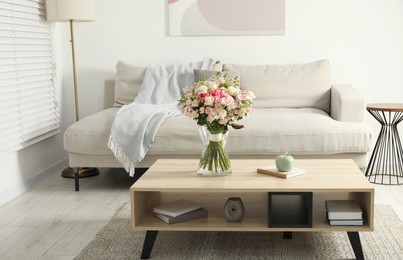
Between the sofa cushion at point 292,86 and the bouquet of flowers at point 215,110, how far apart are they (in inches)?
69.2

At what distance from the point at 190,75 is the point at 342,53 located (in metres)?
1.29

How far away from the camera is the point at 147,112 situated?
4.17 m

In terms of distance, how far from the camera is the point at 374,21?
4.80 meters

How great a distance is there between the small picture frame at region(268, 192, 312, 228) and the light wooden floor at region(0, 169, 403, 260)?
3.32ft

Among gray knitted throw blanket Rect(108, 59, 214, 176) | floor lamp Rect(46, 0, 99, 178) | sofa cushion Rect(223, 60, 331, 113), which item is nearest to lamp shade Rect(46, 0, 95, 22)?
floor lamp Rect(46, 0, 99, 178)

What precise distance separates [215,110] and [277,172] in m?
0.45

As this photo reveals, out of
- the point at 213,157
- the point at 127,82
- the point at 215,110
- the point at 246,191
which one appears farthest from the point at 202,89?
the point at 127,82

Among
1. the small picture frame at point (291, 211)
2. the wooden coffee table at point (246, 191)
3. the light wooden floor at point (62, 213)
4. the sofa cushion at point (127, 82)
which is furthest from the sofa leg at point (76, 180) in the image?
the small picture frame at point (291, 211)

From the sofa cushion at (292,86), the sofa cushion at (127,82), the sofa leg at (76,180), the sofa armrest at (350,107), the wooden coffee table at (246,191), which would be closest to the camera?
the wooden coffee table at (246,191)

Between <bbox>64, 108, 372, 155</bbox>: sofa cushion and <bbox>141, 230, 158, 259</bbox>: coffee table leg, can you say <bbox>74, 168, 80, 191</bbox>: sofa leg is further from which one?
<bbox>141, 230, 158, 259</bbox>: coffee table leg

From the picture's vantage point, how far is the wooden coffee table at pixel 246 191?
8.77 feet

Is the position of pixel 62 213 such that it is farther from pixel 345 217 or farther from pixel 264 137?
pixel 345 217

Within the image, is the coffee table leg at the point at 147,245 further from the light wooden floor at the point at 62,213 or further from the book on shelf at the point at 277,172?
the book on shelf at the point at 277,172

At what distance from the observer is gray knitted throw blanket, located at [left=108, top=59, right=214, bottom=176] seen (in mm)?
3963
